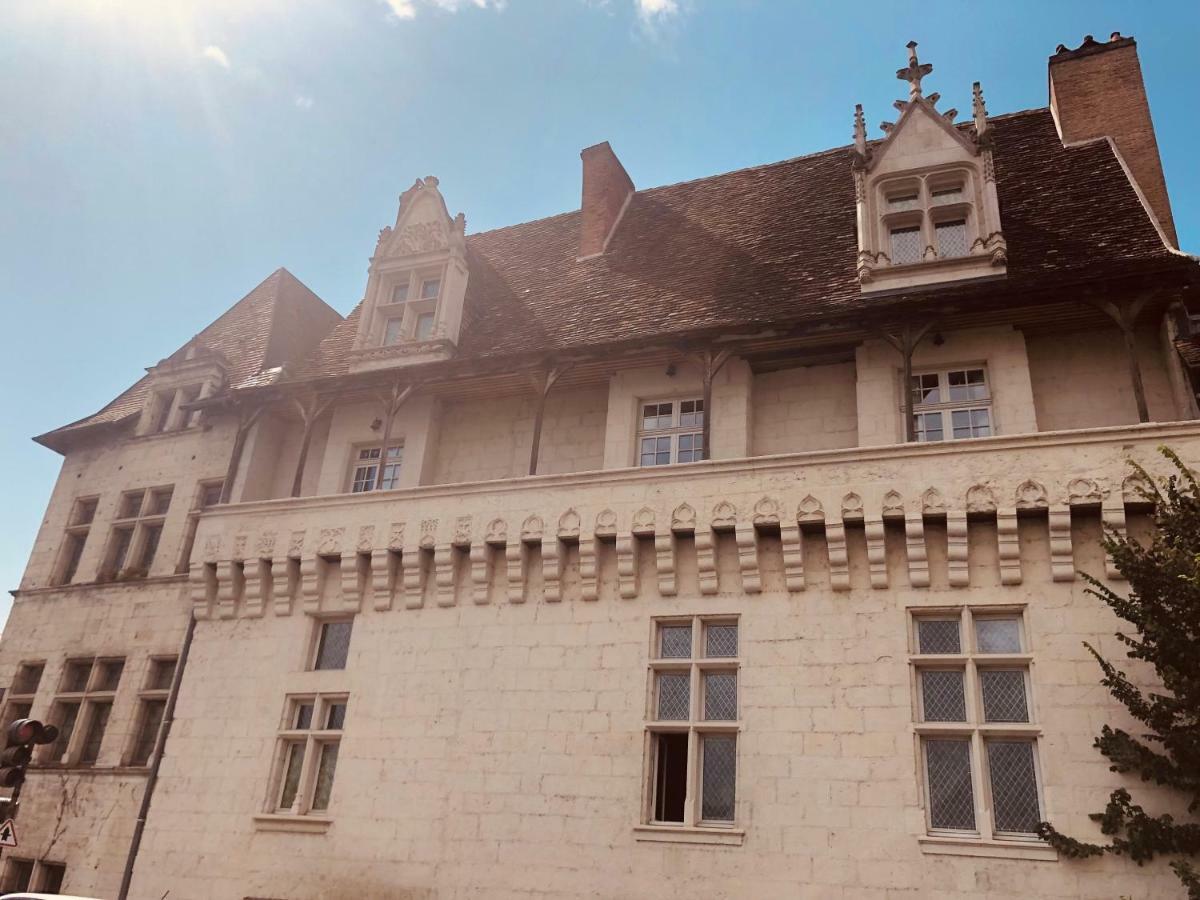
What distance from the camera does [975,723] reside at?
33.8 feet

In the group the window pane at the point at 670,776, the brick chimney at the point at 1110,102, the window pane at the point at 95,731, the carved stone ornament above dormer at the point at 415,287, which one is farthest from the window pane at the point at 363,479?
the brick chimney at the point at 1110,102

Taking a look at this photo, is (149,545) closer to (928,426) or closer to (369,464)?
(369,464)

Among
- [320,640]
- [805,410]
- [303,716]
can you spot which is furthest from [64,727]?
[805,410]

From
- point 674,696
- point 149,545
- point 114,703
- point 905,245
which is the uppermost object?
point 905,245

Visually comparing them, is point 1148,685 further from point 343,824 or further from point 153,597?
point 153,597

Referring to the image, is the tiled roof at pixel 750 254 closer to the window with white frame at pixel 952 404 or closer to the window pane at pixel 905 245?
the window pane at pixel 905 245

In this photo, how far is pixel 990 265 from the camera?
42.3ft

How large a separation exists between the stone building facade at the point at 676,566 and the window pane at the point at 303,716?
4 cm

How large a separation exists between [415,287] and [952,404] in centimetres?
933

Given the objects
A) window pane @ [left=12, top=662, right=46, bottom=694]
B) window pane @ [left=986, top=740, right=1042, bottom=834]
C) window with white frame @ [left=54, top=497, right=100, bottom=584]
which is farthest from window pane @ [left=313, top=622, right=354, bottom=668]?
window pane @ [left=986, top=740, right=1042, bottom=834]

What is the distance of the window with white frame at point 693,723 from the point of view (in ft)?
36.4

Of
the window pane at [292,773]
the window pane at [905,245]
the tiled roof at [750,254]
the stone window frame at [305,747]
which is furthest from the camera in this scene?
the window pane at [905,245]

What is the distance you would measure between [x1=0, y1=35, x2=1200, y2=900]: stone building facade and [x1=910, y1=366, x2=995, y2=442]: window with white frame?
0.05m

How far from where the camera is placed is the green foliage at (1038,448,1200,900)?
892 centimetres
